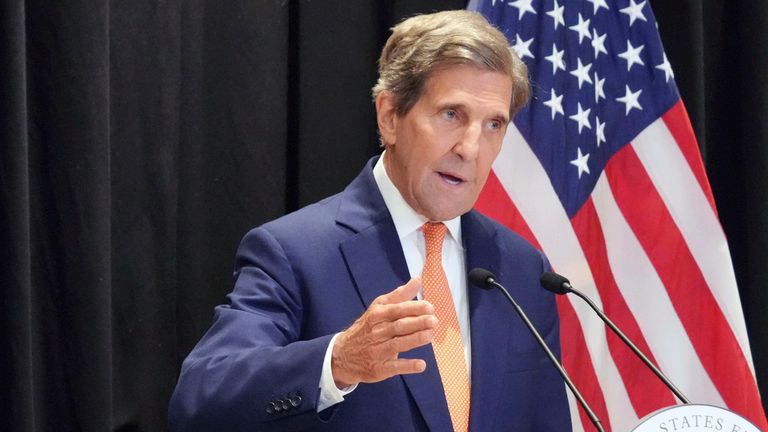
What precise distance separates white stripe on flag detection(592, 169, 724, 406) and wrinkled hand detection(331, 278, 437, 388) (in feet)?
5.33

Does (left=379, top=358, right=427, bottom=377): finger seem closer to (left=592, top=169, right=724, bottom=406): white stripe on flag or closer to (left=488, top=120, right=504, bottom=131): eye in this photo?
(left=488, top=120, right=504, bottom=131): eye

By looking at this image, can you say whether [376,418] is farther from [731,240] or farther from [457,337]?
[731,240]

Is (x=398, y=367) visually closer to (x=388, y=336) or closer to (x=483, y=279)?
(x=388, y=336)

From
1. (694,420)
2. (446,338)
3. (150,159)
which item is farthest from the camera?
(150,159)

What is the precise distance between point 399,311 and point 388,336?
43 mm

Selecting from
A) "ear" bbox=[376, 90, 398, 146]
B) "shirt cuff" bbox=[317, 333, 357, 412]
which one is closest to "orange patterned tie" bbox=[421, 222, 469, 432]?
"ear" bbox=[376, 90, 398, 146]

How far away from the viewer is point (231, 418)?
1890mm

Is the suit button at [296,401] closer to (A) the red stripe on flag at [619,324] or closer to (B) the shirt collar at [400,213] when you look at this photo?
(B) the shirt collar at [400,213]

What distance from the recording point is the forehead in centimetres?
225

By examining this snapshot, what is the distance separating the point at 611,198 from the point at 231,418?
171 centimetres

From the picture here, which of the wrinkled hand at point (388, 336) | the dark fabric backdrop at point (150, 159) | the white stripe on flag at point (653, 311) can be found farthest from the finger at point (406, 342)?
the white stripe on flag at point (653, 311)

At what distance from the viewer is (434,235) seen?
2301mm

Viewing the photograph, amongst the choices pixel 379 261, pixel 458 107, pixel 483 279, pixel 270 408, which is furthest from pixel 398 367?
pixel 458 107

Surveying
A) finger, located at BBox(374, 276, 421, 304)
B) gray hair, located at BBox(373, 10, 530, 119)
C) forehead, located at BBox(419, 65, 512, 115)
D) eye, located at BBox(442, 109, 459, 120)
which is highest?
gray hair, located at BBox(373, 10, 530, 119)
